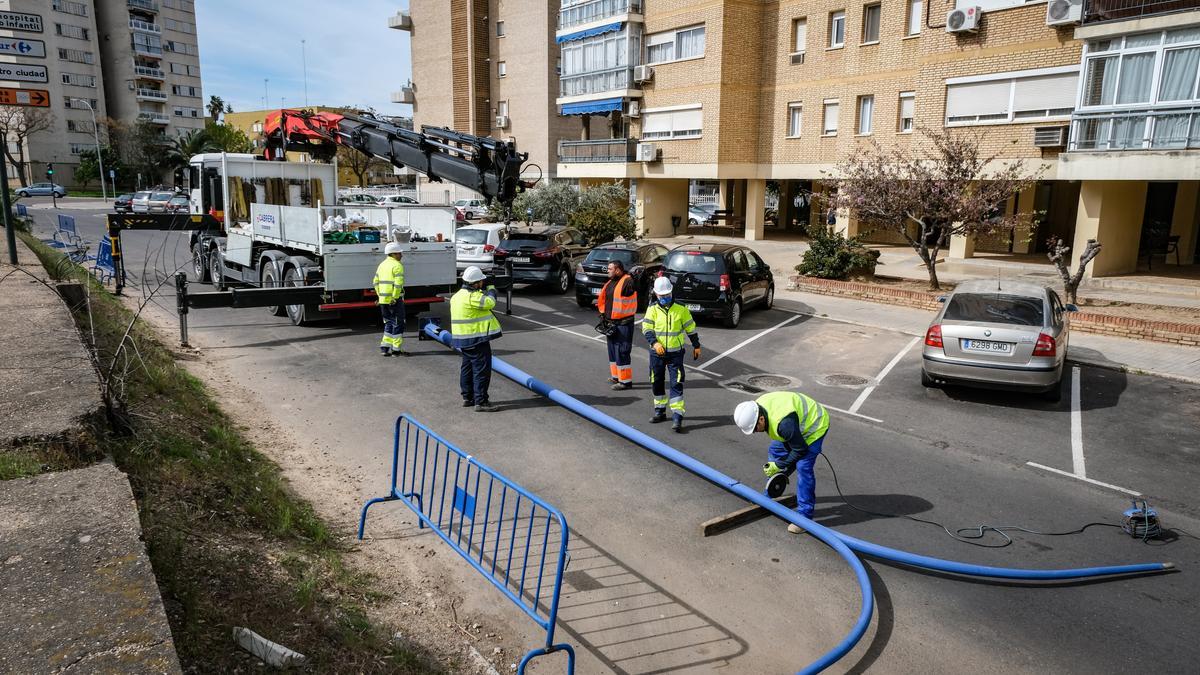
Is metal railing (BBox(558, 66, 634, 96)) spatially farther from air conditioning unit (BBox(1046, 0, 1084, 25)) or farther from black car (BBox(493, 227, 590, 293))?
air conditioning unit (BBox(1046, 0, 1084, 25))

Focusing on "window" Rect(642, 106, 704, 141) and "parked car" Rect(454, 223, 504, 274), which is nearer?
"parked car" Rect(454, 223, 504, 274)

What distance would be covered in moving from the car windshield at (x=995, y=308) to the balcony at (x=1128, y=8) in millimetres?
11074

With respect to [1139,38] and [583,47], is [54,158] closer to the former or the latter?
[583,47]

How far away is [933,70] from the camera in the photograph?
23.4 metres

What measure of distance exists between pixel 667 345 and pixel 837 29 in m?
22.6

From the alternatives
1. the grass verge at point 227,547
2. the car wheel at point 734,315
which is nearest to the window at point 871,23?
the car wheel at point 734,315

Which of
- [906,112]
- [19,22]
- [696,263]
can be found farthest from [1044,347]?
[906,112]

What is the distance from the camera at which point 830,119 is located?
28.0m

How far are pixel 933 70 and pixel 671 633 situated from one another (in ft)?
74.8

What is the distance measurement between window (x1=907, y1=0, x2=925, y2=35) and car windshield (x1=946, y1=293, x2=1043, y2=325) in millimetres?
17227

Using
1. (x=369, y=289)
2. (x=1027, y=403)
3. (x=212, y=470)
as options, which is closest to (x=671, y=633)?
(x=212, y=470)

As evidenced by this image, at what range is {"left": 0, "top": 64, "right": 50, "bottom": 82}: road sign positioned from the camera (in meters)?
13.5

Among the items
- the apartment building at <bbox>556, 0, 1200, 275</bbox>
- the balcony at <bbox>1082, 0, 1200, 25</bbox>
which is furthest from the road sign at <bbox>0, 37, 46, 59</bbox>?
the balcony at <bbox>1082, 0, 1200, 25</bbox>

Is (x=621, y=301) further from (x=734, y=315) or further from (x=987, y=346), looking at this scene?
(x=734, y=315)
